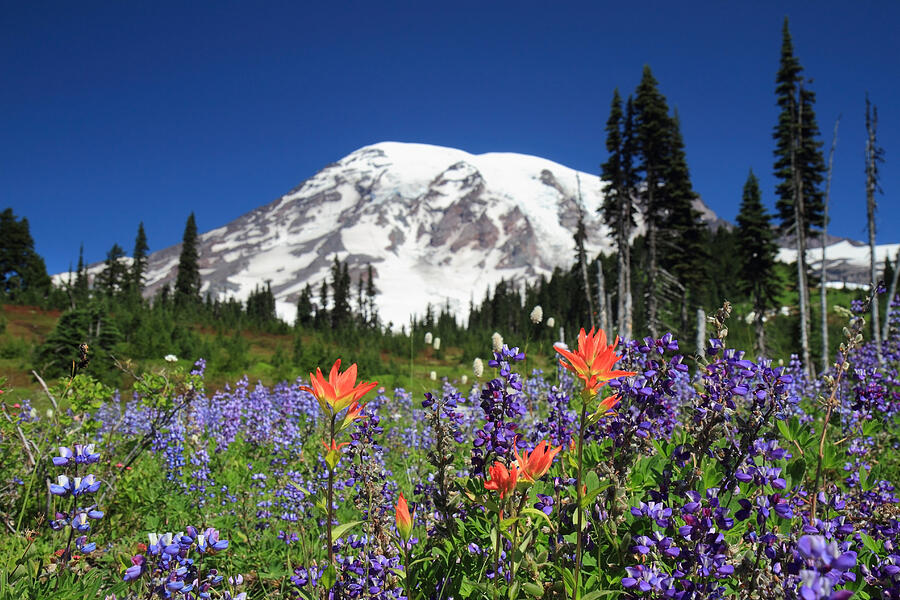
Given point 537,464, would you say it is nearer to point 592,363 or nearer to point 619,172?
point 592,363

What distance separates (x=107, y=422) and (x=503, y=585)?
10.3m

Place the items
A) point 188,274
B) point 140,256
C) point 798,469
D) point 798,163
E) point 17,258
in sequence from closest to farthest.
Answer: point 798,469 < point 798,163 < point 17,258 < point 188,274 < point 140,256

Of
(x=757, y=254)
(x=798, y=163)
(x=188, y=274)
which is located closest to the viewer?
(x=798, y=163)

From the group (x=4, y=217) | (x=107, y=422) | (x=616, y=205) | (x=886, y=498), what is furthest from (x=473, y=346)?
(x=4, y=217)

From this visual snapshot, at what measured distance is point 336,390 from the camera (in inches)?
66.3

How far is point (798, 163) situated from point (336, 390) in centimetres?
2746

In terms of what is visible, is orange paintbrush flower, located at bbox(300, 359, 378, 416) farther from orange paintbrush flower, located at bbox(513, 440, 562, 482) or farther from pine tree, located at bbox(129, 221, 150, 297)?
pine tree, located at bbox(129, 221, 150, 297)

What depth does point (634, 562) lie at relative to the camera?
221 centimetres

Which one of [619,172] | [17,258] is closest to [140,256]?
[17,258]

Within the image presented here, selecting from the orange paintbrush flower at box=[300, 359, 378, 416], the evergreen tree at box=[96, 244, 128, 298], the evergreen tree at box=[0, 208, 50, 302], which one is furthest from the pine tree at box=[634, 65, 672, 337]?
the evergreen tree at box=[96, 244, 128, 298]

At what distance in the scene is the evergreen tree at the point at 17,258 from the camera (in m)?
58.7

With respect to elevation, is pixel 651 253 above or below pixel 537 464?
above

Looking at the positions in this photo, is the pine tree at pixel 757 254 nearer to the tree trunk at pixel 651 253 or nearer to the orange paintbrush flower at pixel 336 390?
the tree trunk at pixel 651 253

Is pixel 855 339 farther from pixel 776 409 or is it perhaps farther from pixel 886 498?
pixel 886 498
